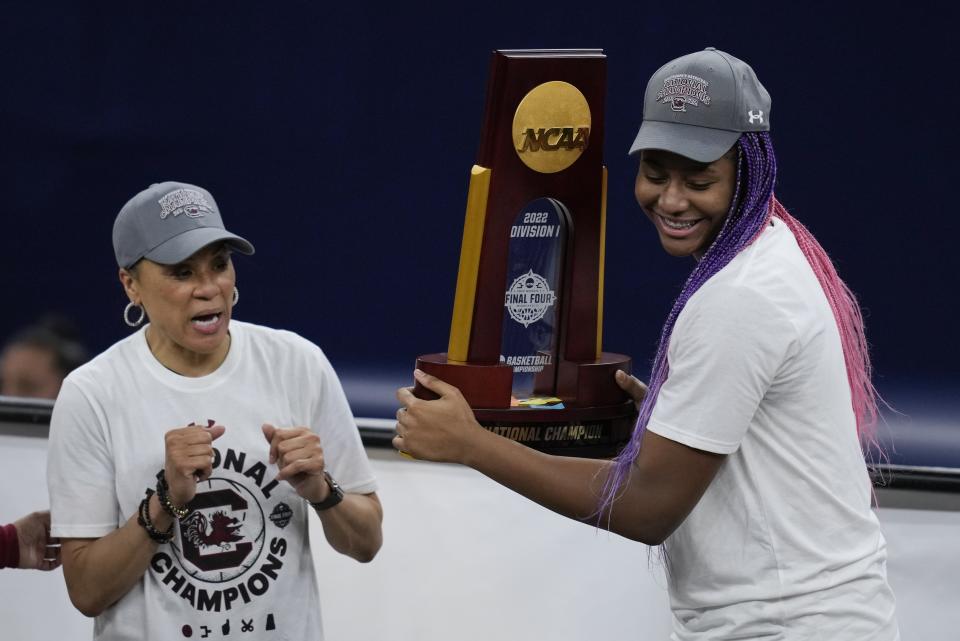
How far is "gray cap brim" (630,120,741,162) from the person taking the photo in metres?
1.30

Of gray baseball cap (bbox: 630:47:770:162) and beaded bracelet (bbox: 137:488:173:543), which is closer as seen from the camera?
gray baseball cap (bbox: 630:47:770:162)

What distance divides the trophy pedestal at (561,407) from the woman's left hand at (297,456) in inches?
7.8

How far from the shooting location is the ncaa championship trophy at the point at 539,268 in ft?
5.06

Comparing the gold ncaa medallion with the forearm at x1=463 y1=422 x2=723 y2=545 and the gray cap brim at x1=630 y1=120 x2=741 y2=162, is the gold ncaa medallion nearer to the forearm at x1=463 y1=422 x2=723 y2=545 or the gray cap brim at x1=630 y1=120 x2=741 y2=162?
the gray cap brim at x1=630 y1=120 x2=741 y2=162

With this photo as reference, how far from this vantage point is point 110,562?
1.61 meters

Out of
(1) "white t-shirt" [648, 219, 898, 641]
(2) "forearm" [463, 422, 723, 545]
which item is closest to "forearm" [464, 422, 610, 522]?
(2) "forearm" [463, 422, 723, 545]

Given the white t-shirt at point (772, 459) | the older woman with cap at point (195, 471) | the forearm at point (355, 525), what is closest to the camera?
the white t-shirt at point (772, 459)

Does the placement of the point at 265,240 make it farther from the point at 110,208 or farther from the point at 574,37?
the point at 574,37

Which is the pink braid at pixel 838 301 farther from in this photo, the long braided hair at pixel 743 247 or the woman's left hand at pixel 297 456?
the woman's left hand at pixel 297 456

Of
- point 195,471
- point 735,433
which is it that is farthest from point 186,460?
point 735,433

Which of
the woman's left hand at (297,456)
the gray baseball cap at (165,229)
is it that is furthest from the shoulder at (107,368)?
the woman's left hand at (297,456)

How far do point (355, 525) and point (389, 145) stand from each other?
1078 mm

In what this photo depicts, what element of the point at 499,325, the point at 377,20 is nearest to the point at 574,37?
the point at 377,20

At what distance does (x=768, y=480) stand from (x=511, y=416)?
0.36 metres
